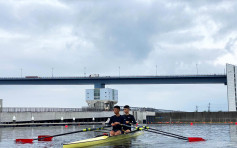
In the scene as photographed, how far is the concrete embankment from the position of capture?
80562 mm

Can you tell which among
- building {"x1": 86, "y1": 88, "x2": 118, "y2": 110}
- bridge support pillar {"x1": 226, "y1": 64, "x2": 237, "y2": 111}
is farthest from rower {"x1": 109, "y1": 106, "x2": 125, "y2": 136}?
bridge support pillar {"x1": 226, "y1": 64, "x2": 237, "y2": 111}

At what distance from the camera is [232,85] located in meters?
113

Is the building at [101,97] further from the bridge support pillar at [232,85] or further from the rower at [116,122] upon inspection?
the rower at [116,122]

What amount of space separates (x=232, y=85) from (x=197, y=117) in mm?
37040

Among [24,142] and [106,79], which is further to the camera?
[106,79]

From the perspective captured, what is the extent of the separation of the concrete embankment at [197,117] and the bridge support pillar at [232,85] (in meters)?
31.6

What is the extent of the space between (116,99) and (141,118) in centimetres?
3874

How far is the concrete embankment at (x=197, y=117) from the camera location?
80562 millimetres

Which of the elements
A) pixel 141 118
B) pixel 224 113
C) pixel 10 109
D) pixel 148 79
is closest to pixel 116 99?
pixel 148 79

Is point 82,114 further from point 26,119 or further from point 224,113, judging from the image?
point 224,113

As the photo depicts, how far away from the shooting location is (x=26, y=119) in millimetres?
64438

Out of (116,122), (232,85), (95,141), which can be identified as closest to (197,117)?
(232,85)

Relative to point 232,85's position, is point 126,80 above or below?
above

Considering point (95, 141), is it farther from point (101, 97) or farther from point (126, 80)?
point (126, 80)
